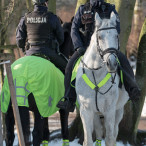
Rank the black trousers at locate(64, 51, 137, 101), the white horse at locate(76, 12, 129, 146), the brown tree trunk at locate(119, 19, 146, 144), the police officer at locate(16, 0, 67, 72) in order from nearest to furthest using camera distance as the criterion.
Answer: the white horse at locate(76, 12, 129, 146) < the black trousers at locate(64, 51, 137, 101) < the police officer at locate(16, 0, 67, 72) < the brown tree trunk at locate(119, 19, 146, 144)

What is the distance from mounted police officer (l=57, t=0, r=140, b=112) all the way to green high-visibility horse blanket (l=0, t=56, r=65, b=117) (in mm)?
317

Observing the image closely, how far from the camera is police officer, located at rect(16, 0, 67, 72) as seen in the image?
26.1 feet

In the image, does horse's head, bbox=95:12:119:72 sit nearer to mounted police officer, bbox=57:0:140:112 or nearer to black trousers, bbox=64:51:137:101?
mounted police officer, bbox=57:0:140:112

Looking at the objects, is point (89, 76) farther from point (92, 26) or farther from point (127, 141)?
point (127, 141)

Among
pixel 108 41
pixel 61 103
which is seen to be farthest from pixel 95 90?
pixel 108 41

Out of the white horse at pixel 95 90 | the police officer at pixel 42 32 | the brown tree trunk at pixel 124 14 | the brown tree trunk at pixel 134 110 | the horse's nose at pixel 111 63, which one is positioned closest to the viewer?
the horse's nose at pixel 111 63

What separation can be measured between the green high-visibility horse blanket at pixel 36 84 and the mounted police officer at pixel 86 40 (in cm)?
32

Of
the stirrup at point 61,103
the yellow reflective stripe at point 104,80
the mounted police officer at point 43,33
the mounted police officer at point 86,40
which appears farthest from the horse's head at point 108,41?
the mounted police officer at point 43,33

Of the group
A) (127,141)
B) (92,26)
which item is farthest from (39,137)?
(127,141)

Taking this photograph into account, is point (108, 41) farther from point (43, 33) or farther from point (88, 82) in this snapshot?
point (43, 33)

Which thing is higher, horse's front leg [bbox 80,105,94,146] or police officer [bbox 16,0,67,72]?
police officer [bbox 16,0,67,72]

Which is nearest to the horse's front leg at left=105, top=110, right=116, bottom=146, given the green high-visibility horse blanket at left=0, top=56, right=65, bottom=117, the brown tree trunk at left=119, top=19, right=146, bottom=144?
the green high-visibility horse blanket at left=0, top=56, right=65, bottom=117

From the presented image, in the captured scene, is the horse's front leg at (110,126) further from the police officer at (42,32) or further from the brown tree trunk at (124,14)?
the brown tree trunk at (124,14)

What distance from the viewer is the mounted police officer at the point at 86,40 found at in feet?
23.2
